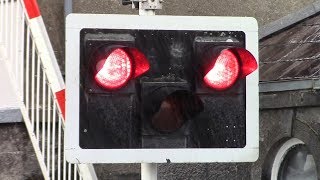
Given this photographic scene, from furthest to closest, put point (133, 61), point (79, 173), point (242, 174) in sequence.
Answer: point (242, 174), point (79, 173), point (133, 61)

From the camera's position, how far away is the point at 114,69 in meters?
4.19

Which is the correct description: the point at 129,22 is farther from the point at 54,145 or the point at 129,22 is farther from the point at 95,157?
the point at 54,145

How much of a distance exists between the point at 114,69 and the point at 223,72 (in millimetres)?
548

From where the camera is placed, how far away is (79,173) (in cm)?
698

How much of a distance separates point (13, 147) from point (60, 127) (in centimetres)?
52

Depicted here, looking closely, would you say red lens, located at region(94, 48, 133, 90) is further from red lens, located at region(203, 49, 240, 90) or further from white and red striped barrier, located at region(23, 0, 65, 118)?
white and red striped barrier, located at region(23, 0, 65, 118)

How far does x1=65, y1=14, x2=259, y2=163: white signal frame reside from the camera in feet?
13.9

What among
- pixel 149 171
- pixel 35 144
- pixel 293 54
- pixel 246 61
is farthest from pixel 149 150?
pixel 293 54

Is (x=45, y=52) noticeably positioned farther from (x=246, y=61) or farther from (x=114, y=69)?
(x=246, y=61)

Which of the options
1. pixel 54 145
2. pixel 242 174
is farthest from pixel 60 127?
pixel 242 174

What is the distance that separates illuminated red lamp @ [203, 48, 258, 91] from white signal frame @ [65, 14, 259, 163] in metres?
0.10

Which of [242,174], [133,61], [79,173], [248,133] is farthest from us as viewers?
[242,174]

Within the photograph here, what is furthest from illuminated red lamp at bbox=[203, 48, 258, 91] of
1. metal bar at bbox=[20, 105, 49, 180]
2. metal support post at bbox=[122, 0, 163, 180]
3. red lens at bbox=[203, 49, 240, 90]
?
Answer: metal bar at bbox=[20, 105, 49, 180]

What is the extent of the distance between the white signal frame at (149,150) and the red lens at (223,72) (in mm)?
118
